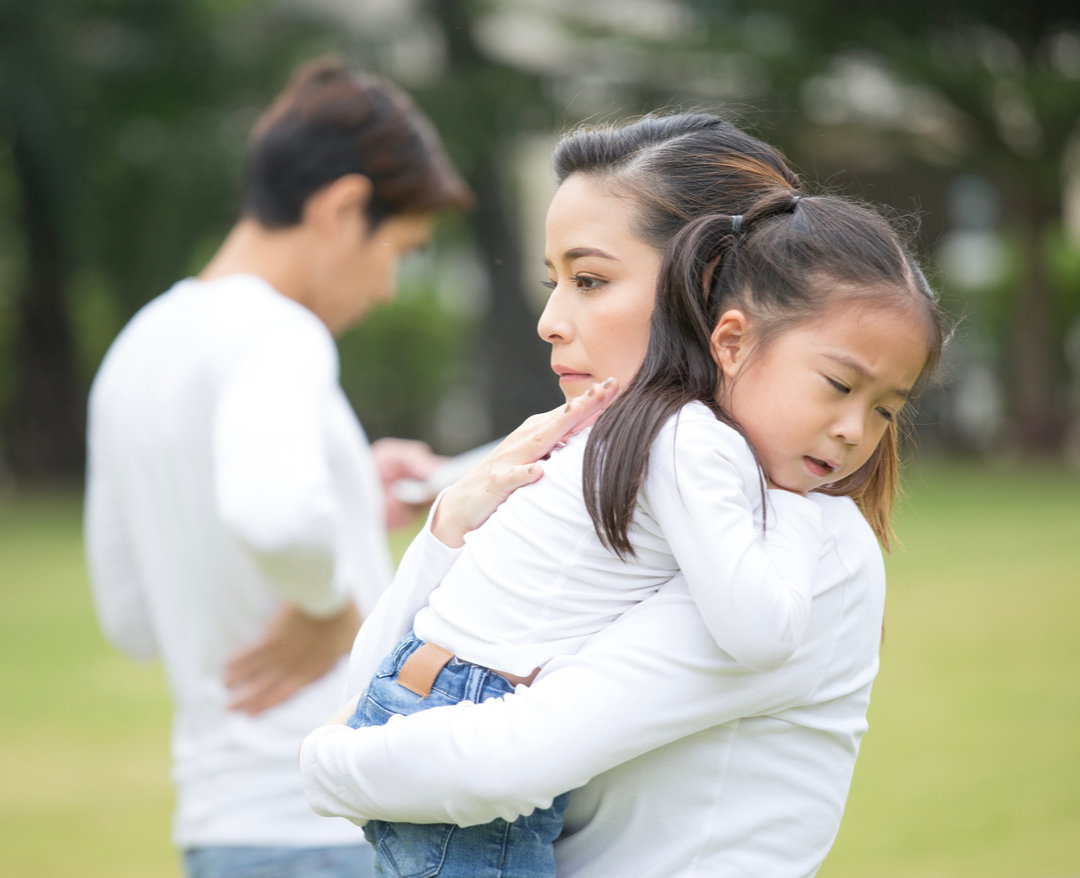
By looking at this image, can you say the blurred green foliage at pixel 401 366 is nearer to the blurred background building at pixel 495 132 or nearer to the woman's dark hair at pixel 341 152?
the blurred background building at pixel 495 132

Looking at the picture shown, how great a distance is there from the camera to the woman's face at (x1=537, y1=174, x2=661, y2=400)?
145 cm

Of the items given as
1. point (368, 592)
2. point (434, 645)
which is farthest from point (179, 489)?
point (434, 645)

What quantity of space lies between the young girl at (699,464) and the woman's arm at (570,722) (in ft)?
0.16

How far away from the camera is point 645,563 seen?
128cm

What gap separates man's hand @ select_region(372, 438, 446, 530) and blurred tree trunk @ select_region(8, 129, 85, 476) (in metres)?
13.6

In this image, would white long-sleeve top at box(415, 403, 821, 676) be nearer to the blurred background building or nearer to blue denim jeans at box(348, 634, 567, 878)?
blue denim jeans at box(348, 634, 567, 878)

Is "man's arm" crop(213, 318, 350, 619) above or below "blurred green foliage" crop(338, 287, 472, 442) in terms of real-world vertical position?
above

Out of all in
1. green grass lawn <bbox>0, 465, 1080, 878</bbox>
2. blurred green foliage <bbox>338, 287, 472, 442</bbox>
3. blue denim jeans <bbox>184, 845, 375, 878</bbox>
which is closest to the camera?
blue denim jeans <bbox>184, 845, 375, 878</bbox>

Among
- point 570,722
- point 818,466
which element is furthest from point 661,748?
point 818,466

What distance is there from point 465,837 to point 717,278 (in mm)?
708

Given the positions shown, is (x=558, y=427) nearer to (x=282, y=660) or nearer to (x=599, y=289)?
(x=599, y=289)

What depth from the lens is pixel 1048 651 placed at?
646 centimetres

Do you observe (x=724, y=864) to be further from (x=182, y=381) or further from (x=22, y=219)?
(x=22, y=219)

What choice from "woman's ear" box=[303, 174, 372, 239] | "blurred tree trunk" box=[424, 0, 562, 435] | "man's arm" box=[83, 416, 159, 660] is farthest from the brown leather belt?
"blurred tree trunk" box=[424, 0, 562, 435]
